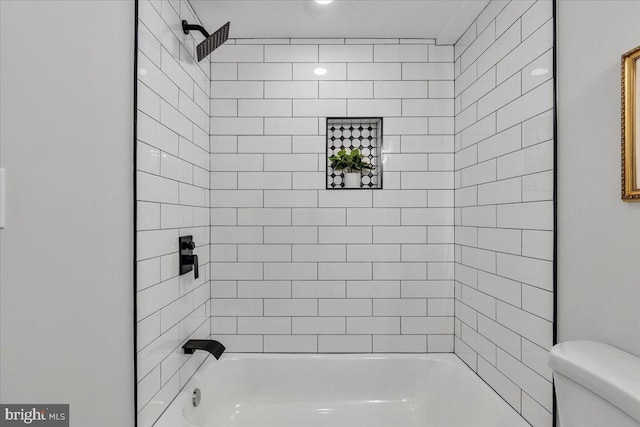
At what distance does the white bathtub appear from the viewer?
219 centimetres

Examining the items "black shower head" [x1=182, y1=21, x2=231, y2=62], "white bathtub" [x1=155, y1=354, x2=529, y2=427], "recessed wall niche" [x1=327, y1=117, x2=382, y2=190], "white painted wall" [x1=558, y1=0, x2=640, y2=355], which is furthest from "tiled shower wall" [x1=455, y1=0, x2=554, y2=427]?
"black shower head" [x1=182, y1=21, x2=231, y2=62]

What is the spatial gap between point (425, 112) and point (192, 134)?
136 cm

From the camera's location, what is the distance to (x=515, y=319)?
1.67 m

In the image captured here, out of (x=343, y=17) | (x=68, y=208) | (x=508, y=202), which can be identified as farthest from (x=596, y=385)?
(x=343, y=17)

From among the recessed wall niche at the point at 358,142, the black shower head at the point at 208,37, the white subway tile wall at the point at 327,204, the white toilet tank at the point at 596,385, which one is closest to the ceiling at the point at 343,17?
the white subway tile wall at the point at 327,204

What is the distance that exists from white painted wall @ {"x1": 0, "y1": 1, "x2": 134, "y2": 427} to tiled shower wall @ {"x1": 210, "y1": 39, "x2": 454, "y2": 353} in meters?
1.01

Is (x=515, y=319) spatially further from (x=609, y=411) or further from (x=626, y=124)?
(x=626, y=124)

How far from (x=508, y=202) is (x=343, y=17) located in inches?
51.1

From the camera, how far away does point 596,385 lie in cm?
99

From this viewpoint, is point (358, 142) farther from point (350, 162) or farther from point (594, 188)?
point (594, 188)

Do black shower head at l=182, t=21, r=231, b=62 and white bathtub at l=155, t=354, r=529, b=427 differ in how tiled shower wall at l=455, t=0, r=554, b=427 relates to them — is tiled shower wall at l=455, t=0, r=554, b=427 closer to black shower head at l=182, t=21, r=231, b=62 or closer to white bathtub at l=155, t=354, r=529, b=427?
white bathtub at l=155, t=354, r=529, b=427

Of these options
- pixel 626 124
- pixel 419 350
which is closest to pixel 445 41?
pixel 626 124

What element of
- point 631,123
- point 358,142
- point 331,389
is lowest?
point 331,389

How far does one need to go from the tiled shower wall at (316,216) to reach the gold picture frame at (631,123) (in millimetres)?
1280
